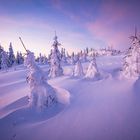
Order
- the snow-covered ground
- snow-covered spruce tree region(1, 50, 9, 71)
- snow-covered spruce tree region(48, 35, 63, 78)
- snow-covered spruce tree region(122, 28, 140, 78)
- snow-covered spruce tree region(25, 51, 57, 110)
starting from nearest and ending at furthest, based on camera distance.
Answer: the snow-covered ground < snow-covered spruce tree region(25, 51, 57, 110) < snow-covered spruce tree region(122, 28, 140, 78) < snow-covered spruce tree region(48, 35, 63, 78) < snow-covered spruce tree region(1, 50, 9, 71)

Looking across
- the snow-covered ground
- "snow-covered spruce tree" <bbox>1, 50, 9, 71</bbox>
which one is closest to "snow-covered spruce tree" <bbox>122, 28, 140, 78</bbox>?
the snow-covered ground

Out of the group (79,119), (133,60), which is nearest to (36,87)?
(79,119)

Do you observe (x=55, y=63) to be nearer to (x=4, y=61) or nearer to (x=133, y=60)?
(x=133, y=60)

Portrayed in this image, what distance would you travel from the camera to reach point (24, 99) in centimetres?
2061

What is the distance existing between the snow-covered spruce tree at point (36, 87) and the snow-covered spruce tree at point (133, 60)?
1748 cm

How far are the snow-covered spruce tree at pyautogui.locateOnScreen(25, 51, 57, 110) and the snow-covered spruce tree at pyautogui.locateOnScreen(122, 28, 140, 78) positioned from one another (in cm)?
1748

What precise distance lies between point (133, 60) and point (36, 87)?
1949 centimetres

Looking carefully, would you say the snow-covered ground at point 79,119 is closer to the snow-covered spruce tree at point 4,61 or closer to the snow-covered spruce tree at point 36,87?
the snow-covered spruce tree at point 36,87

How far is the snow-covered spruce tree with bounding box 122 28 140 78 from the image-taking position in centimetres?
2802

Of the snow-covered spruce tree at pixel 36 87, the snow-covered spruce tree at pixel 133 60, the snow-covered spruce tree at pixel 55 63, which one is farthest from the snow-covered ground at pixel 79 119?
the snow-covered spruce tree at pixel 55 63

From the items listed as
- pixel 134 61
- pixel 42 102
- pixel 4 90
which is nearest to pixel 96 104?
pixel 42 102

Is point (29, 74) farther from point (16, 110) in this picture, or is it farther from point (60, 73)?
point (60, 73)

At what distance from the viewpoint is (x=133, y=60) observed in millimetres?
28609

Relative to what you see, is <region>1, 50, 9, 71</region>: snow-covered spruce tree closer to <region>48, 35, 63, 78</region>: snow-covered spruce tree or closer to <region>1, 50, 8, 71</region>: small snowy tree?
<region>1, 50, 8, 71</region>: small snowy tree
